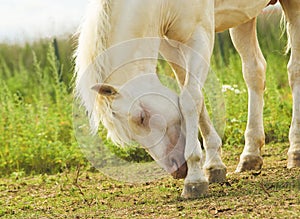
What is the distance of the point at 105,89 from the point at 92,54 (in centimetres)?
31

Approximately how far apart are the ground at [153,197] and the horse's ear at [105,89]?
2.51 feet

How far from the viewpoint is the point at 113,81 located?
4.63 m

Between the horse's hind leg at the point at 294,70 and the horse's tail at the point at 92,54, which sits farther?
the horse's hind leg at the point at 294,70

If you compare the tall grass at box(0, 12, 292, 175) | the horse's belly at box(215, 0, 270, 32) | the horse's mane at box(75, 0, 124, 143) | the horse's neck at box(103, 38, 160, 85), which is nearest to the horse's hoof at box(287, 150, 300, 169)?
the horse's belly at box(215, 0, 270, 32)

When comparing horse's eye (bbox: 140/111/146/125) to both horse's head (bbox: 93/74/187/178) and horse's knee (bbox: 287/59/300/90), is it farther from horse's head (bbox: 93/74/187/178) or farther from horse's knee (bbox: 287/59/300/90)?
horse's knee (bbox: 287/59/300/90)

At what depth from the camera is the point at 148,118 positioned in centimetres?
466

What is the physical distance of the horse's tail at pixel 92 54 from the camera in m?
4.58

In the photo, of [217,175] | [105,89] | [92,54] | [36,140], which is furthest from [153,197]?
[36,140]

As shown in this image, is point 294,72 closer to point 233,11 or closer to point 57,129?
point 233,11

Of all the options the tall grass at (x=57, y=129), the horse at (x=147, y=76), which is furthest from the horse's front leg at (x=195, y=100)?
the tall grass at (x=57, y=129)

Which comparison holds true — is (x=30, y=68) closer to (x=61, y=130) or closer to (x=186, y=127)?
(x=61, y=130)

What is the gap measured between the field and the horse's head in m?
0.34

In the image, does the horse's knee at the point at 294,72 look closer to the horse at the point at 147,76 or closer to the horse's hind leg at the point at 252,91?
the horse's hind leg at the point at 252,91

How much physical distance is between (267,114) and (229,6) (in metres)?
2.80
